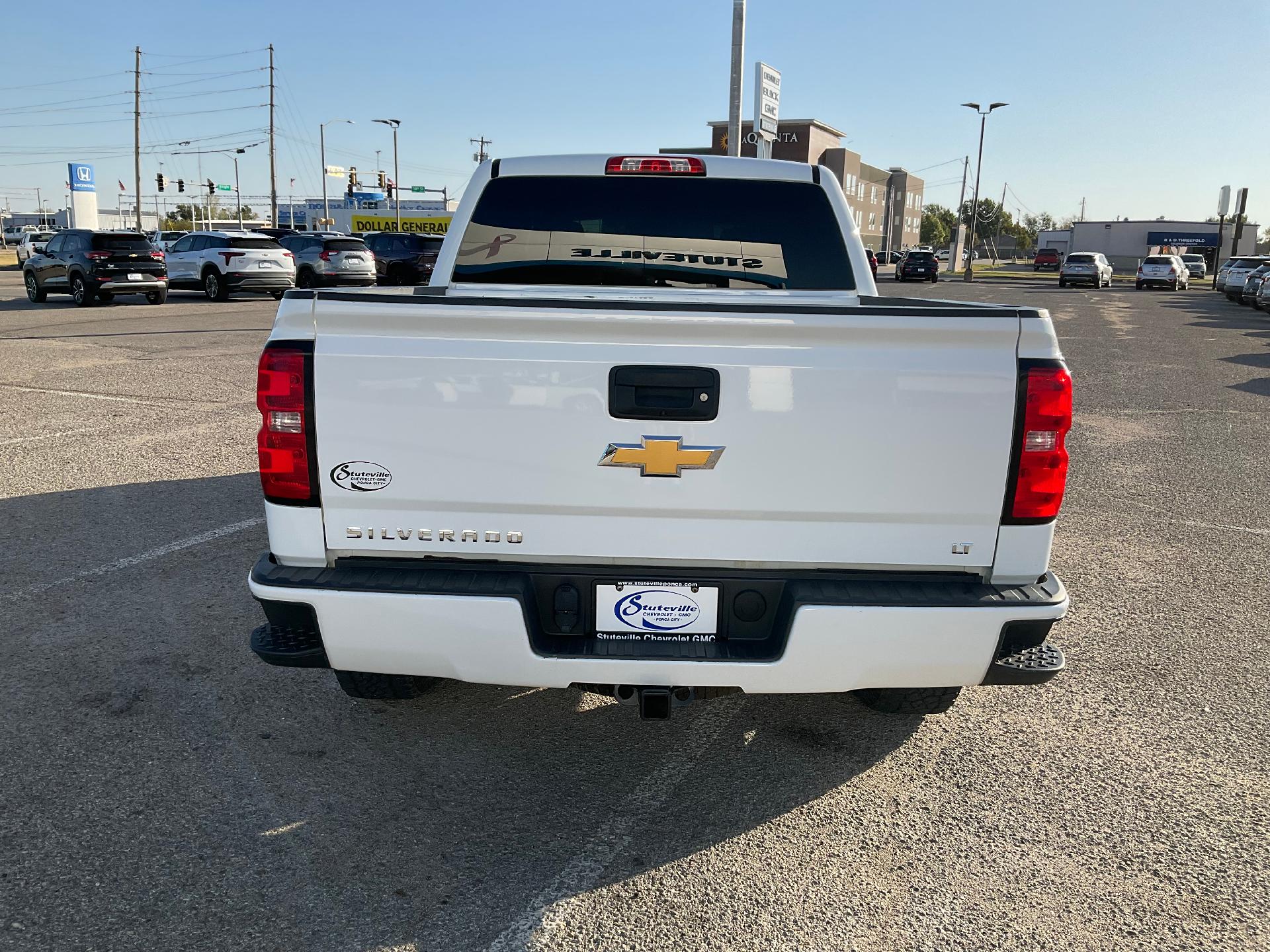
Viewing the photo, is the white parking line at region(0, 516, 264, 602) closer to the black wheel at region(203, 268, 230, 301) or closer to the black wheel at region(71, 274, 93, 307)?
the black wheel at region(71, 274, 93, 307)

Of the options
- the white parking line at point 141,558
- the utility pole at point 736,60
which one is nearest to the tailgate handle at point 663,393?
the white parking line at point 141,558

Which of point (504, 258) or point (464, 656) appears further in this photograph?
point (504, 258)

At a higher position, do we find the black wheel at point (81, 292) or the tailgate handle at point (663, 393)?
the tailgate handle at point (663, 393)

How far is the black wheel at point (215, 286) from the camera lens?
2503 cm

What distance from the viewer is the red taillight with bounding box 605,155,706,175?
4.25m

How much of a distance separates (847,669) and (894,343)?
93 cm

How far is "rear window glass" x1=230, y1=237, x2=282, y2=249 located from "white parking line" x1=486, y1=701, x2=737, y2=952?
24131 millimetres

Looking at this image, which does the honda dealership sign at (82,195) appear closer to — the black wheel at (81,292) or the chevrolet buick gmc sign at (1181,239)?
the black wheel at (81,292)

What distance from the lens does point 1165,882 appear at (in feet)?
9.17

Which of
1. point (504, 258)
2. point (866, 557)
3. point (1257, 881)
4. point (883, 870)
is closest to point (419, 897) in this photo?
point (883, 870)

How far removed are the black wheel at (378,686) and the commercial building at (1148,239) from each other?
99302 millimetres

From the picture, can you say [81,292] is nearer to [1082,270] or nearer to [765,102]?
[765,102]

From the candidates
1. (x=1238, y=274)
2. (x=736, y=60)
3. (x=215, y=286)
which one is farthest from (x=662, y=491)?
(x=1238, y=274)

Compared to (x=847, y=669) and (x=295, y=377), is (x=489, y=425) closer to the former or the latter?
(x=295, y=377)
